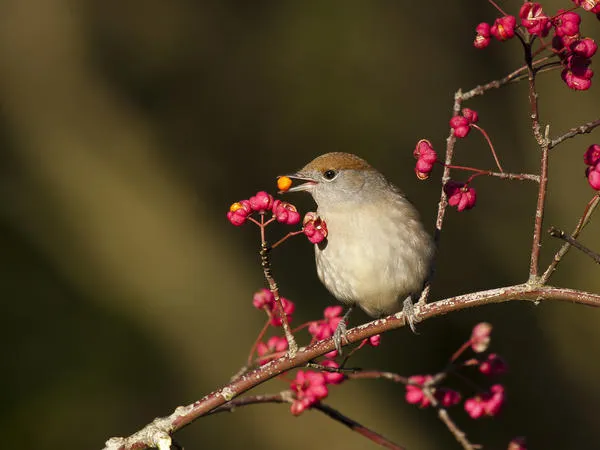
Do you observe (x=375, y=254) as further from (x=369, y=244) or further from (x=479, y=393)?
(x=479, y=393)

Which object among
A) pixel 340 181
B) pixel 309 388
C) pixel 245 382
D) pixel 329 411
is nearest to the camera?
pixel 245 382

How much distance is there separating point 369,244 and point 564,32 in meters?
2.05

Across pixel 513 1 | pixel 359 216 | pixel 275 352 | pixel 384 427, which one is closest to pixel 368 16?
pixel 513 1

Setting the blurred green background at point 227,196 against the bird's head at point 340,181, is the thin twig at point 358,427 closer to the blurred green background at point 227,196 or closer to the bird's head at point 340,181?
the bird's head at point 340,181

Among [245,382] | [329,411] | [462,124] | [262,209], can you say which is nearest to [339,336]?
[329,411]

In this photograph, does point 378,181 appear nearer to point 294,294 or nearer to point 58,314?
point 294,294

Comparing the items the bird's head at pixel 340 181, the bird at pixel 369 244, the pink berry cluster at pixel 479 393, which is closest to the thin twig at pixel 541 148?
the pink berry cluster at pixel 479 393

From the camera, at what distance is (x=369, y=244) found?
4.86 metres

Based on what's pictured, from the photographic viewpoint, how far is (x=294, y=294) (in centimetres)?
938

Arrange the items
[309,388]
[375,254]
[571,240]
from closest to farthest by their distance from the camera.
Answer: [571,240] < [309,388] < [375,254]

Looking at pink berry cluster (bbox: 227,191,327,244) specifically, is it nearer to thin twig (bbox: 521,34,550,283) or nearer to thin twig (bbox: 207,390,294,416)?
thin twig (bbox: 207,390,294,416)

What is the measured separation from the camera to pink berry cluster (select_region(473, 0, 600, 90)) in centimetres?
300

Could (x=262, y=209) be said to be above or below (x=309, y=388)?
above

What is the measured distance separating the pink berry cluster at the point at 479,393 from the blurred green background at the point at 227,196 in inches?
181
